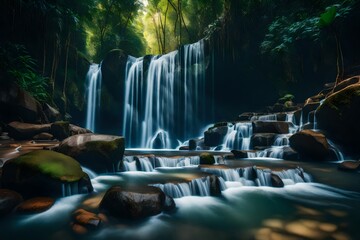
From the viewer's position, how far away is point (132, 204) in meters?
3.62

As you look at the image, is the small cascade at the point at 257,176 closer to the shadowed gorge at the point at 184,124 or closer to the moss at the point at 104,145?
the shadowed gorge at the point at 184,124

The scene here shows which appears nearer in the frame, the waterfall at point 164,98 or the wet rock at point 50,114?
the wet rock at point 50,114

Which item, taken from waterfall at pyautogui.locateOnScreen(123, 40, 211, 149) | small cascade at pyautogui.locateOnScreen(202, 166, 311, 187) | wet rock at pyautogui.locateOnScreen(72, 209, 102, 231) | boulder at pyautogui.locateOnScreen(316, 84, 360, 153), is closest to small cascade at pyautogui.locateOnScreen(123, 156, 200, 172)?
small cascade at pyautogui.locateOnScreen(202, 166, 311, 187)

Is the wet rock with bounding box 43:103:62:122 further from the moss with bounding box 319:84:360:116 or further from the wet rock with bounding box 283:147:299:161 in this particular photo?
the moss with bounding box 319:84:360:116

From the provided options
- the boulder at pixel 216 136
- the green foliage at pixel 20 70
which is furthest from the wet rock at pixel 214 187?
the green foliage at pixel 20 70

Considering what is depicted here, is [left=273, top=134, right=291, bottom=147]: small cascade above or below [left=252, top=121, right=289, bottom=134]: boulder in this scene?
below

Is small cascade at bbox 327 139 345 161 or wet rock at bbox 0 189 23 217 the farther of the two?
small cascade at bbox 327 139 345 161

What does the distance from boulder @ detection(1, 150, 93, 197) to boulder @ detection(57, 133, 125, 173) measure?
1.57m

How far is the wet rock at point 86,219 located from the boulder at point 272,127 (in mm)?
9328

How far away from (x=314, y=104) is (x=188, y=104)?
10.5m

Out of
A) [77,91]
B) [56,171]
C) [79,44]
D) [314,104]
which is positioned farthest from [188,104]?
[56,171]

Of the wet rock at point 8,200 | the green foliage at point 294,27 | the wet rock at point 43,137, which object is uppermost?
the green foliage at point 294,27

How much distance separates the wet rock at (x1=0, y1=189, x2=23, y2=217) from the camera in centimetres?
368

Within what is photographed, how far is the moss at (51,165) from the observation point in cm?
440
